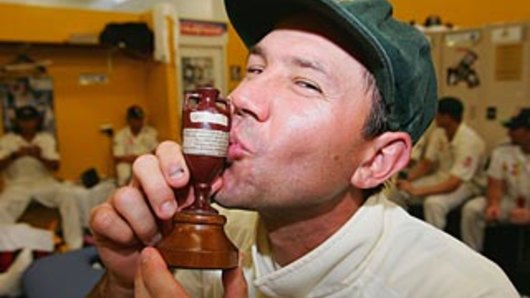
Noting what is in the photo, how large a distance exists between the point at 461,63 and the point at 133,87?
11.6 ft

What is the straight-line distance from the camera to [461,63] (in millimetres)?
4480

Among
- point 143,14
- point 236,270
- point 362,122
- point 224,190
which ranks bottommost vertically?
point 236,270

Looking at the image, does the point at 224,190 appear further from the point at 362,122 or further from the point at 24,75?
the point at 24,75

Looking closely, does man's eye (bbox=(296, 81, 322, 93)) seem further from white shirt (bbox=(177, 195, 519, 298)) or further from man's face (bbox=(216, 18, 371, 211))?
white shirt (bbox=(177, 195, 519, 298))

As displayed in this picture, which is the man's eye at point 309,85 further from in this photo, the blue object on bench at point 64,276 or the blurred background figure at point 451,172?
the blurred background figure at point 451,172

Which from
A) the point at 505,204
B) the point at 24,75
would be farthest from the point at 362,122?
the point at 24,75

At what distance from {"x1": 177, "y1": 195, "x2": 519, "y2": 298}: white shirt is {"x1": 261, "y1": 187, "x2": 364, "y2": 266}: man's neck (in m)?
0.03

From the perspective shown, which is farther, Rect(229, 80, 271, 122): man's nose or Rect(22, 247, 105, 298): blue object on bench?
Rect(22, 247, 105, 298): blue object on bench

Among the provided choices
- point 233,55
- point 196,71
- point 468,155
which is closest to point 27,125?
point 196,71

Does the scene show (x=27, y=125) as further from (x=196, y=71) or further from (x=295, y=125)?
(x=295, y=125)

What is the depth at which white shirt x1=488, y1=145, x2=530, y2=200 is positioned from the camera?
3.61 m

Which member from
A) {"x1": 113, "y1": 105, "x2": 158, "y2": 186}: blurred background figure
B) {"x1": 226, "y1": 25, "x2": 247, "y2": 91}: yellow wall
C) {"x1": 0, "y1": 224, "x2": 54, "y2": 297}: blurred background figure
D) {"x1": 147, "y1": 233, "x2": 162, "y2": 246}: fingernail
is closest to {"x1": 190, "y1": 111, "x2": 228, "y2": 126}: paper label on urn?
{"x1": 147, "y1": 233, "x2": 162, "y2": 246}: fingernail

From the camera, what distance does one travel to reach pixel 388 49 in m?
0.80

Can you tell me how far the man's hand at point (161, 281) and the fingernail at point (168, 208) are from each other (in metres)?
0.07
